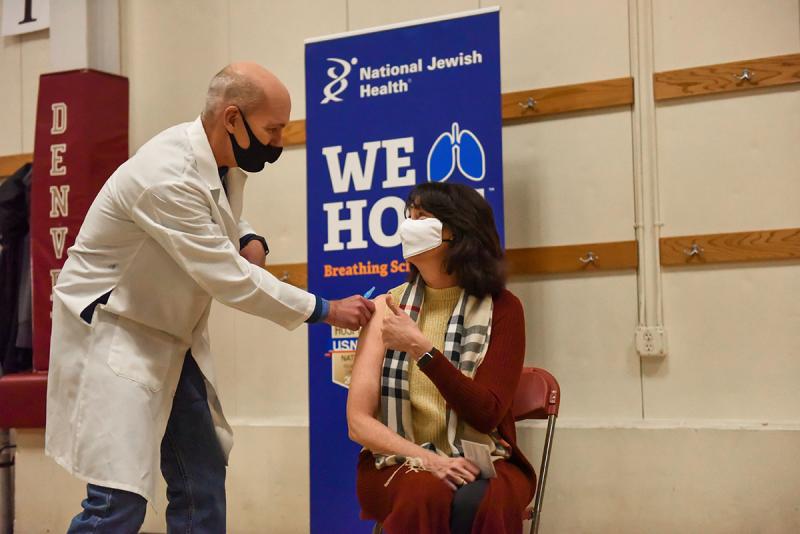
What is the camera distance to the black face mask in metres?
2.48

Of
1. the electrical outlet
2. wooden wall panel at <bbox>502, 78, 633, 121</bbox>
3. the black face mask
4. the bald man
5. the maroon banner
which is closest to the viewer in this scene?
the bald man

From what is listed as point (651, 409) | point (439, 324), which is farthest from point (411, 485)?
point (651, 409)

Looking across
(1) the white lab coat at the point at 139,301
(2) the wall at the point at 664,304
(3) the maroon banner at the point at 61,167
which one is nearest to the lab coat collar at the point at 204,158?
(1) the white lab coat at the point at 139,301

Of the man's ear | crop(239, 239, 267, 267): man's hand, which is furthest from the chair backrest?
the man's ear

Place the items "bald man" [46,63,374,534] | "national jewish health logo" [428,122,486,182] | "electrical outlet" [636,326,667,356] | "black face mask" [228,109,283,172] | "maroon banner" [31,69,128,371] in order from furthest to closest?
1. "maroon banner" [31,69,128,371]
2. "electrical outlet" [636,326,667,356]
3. "national jewish health logo" [428,122,486,182]
4. "black face mask" [228,109,283,172]
5. "bald man" [46,63,374,534]

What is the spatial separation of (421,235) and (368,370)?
16.6 inches

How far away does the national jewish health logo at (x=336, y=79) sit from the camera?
361cm

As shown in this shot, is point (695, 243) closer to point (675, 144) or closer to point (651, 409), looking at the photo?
point (675, 144)

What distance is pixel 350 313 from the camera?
250 centimetres

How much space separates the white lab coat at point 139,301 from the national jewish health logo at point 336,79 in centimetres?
131

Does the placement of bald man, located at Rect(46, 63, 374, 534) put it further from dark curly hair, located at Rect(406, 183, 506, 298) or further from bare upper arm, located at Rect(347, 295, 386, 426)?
dark curly hair, located at Rect(406, 183, 506, 298)

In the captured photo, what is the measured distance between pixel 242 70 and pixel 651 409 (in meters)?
2.14

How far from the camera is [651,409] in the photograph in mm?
3555

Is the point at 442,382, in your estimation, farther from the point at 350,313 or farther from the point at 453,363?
the point at 350,313
